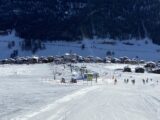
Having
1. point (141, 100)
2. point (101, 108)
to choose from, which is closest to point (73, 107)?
point (101, 108)

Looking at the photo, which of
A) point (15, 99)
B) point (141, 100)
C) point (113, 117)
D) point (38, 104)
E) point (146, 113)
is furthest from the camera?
point (141, 100)

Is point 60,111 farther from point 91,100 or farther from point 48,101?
point 91,100

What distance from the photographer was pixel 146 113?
29.0m

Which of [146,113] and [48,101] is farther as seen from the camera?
[48,101]

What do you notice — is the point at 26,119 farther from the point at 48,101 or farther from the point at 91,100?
the point at 91,100

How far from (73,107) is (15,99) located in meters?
5.44

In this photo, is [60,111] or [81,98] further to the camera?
[81,98]

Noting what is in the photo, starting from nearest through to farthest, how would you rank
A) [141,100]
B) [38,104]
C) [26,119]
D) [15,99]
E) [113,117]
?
[26,119], [113,117], [38,104], [15,99], [141,100]

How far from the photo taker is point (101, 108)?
30.3 meters

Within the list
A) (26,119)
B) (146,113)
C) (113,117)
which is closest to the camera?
(26,119)

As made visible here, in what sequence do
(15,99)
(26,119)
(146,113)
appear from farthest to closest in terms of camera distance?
(15,99) < (146,113) < (26,119)

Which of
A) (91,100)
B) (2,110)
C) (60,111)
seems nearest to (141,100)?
(91,100)

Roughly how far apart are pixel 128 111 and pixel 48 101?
603 cm

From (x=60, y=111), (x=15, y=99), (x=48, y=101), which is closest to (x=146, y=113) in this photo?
(x=60, y=111)
